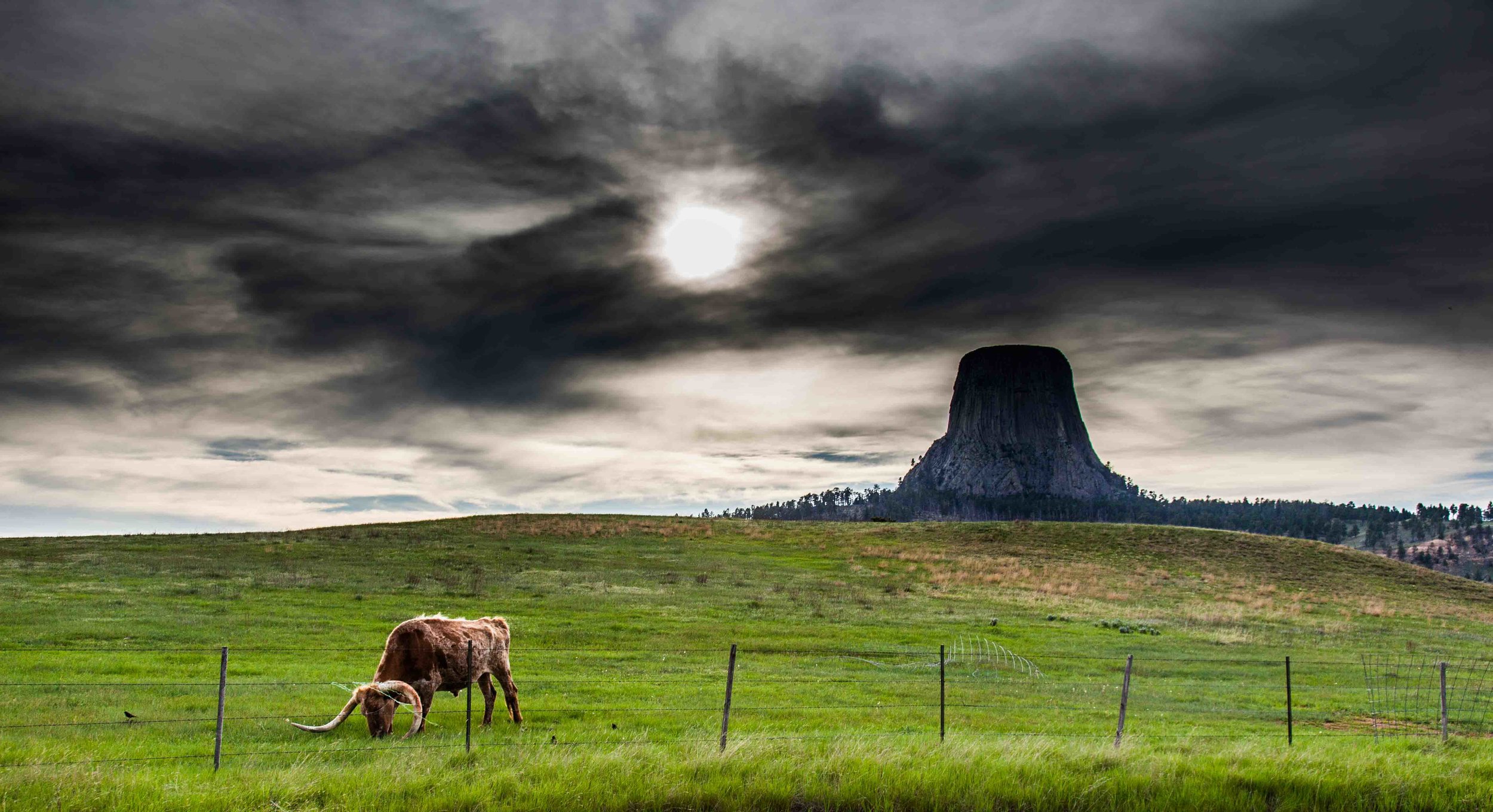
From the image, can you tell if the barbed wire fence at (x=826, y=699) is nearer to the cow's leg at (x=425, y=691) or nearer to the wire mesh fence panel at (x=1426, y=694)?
the wire mesh fence panel at (x=1426, y=694)

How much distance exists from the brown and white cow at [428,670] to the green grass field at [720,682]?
792 millimetres

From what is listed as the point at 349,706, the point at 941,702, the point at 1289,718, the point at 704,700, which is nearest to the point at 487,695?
the point at 349,706

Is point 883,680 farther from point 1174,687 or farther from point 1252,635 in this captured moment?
point 1252,635

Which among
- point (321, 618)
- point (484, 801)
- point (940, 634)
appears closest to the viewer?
point (484, 801)

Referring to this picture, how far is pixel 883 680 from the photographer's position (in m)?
26.9

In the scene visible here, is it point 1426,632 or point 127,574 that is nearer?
point 127,574

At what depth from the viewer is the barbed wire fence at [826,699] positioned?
53.3 feet

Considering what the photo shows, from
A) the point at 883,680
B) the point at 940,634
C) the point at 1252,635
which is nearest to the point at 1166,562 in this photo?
the point at 1252,635

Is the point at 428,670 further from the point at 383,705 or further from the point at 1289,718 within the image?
the point at 1289,718

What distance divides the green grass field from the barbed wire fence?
0.17m

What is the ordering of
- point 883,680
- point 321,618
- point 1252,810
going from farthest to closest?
point 321,618, point 883,680, point 1252,810

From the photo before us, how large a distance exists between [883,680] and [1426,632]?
140ft

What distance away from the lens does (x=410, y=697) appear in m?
16.2

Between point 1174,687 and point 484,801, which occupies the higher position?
point 484,801
